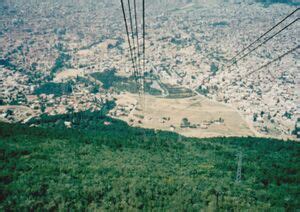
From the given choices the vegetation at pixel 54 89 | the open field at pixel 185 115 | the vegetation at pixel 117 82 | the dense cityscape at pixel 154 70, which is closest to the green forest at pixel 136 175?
the open field at pixel 185 115

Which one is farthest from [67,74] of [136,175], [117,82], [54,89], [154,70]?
[136,175]

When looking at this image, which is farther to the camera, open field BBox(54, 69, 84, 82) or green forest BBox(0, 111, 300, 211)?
open field BBox(54, 69, 84, 82)

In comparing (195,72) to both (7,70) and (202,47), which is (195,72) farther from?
(7,70)

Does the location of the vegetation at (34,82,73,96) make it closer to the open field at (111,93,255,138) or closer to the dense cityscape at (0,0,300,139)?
the dense cityscape at (0,0,300,139)

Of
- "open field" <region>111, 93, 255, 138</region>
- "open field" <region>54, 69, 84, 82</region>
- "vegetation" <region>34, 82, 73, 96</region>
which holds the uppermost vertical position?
"open field" <region>54, 69, 84, 82</region>

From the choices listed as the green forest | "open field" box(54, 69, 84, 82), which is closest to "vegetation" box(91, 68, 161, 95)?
"open field" box(54, 69, 84, 82)

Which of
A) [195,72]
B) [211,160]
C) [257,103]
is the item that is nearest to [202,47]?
[195,72]

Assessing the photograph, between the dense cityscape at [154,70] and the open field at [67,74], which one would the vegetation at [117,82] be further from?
the open field at [67,74]
